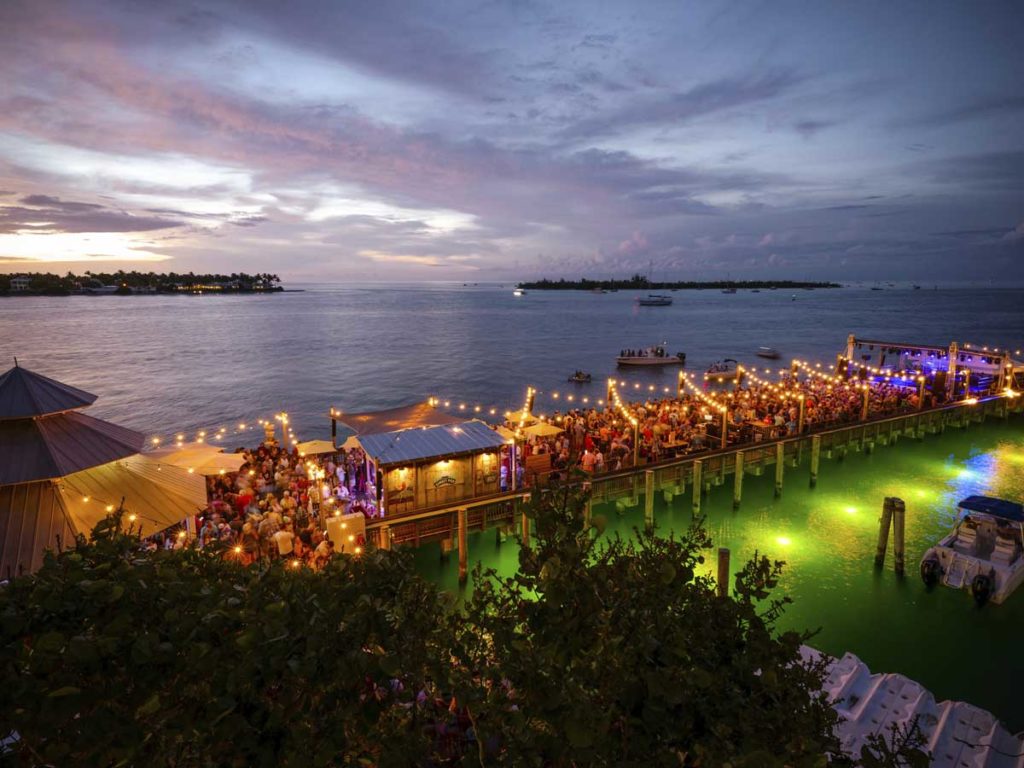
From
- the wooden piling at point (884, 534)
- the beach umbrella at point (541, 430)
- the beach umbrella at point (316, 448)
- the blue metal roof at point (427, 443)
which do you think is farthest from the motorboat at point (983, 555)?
the beach umbrella at point (316, 448)

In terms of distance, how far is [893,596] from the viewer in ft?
57.9

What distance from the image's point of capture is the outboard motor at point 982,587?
54.1 feet

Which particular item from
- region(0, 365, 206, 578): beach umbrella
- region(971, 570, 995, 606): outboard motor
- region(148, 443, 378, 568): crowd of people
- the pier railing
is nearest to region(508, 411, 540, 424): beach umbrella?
the pier railing

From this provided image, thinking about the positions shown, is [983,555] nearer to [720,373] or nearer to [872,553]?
[872,553]

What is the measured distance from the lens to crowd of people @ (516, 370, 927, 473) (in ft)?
75.0

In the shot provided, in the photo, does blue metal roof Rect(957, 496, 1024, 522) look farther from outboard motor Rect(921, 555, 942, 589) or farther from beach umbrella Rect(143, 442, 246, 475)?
beach umbrella Rect(143, 442, 246, 475)

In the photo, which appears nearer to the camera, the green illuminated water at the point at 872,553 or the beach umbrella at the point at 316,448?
the green illuminated water at the point at 872,553

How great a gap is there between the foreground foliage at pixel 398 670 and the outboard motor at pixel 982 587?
16999mm

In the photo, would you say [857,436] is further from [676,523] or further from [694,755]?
[694,755]

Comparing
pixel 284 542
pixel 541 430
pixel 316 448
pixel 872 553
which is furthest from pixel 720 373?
pixel 284 542

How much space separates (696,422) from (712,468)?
136 inches

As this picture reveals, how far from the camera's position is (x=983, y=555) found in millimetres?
17781

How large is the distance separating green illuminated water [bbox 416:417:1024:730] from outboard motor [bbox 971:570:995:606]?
12.3 inches

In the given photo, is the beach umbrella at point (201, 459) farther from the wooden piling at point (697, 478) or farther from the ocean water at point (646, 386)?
the wooden piling at point (697, 478)
